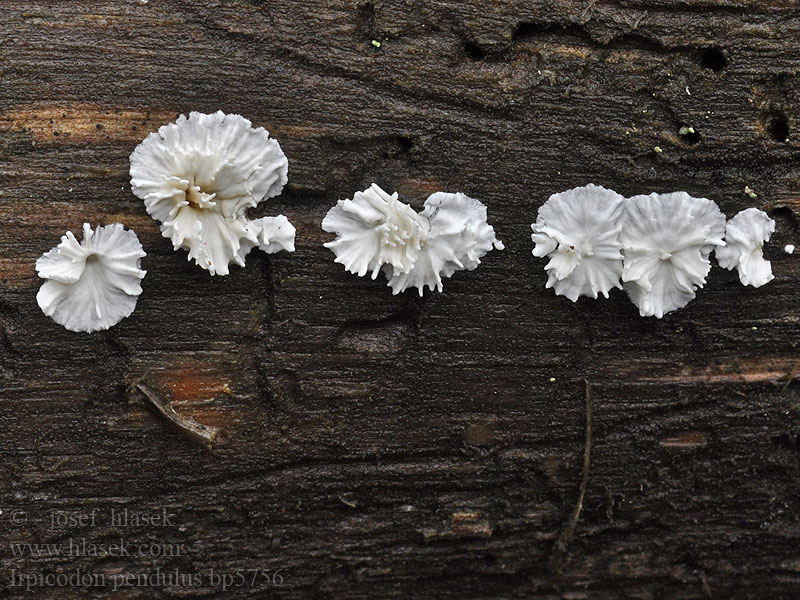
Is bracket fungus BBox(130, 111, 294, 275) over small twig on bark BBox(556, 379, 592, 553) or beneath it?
over

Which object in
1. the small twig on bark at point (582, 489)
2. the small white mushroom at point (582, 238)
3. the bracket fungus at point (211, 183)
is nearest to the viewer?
the bracket fungus at point (211, 183)

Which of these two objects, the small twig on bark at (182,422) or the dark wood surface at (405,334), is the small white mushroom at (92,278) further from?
the small twig on bark at (182,422)

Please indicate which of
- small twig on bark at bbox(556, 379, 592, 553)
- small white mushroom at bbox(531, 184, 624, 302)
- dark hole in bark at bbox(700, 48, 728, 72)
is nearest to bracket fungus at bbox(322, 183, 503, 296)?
small white mushroom at bbox(531, 184, 624, 302)

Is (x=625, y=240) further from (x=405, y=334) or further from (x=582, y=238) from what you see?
(x=405, y=334)

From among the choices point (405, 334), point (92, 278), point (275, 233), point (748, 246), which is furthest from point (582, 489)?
point (92, 278)

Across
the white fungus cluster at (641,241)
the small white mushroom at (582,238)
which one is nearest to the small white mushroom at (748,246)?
the white fungus cluster at (641,241)

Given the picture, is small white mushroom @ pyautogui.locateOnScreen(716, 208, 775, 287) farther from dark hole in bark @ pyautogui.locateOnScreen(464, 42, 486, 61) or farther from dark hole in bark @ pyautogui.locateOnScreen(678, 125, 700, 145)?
dark hole in bark @ pyautogui.locateOnScreen(464, 42, 486, 61)

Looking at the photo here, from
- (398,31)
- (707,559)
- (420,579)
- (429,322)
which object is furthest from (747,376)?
(398,31)
